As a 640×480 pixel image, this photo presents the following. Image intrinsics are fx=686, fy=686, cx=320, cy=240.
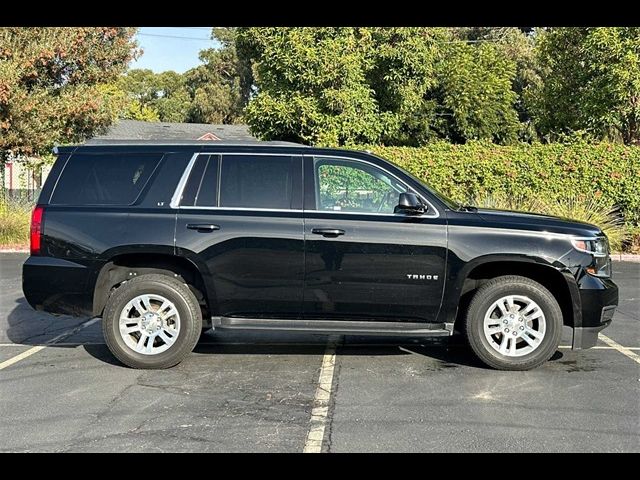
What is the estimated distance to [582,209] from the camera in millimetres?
14469

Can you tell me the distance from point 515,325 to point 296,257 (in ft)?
6.63

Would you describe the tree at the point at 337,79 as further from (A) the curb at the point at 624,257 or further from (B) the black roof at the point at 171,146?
(B) the black roof at the point at 171,146

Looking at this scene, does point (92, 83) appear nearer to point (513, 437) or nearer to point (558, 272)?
point (558, 272)

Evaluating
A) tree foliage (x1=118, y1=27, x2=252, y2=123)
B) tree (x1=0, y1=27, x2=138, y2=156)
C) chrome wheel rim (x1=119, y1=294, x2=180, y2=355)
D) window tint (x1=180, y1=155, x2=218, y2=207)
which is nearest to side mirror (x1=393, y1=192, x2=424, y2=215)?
window tint (x1=180, y1=155, x2=218, y2=207)

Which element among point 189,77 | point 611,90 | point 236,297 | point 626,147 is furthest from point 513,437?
point 189,77

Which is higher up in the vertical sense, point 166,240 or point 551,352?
point 166,240

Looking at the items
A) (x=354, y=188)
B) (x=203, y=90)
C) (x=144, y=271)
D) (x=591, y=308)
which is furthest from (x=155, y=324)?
(x=203, y=90)

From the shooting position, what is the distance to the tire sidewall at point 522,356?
5988 mm

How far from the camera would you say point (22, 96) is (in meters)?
16.9

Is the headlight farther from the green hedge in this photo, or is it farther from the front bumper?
the green hedge

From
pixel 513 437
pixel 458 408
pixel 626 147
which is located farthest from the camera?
pixel 626 147

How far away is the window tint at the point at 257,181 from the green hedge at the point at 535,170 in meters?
9.64

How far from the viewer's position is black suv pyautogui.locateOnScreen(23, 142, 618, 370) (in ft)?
19.7
